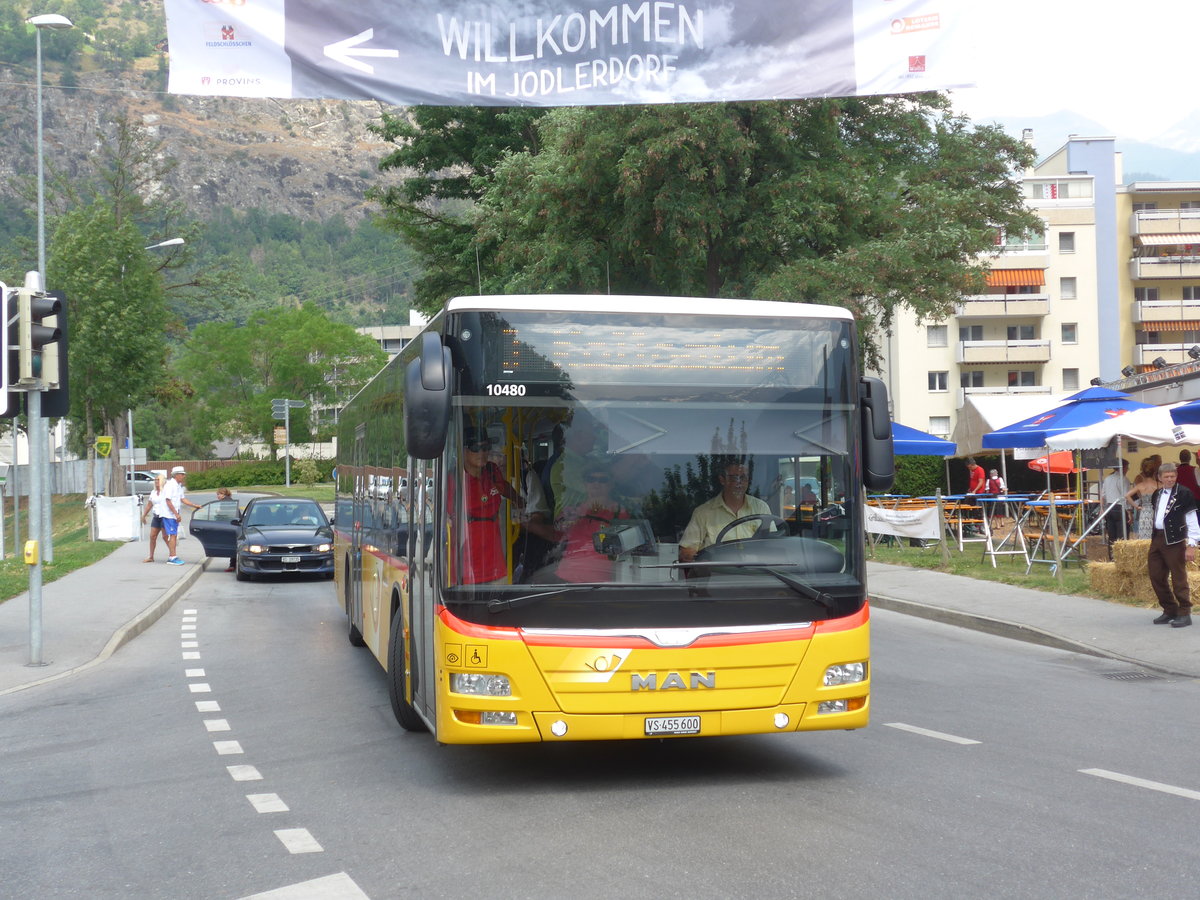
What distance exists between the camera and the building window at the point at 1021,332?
77.7m

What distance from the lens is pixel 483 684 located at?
710cm

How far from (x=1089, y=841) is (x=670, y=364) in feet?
10.5

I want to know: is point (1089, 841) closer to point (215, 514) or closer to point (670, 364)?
point (670, 364)

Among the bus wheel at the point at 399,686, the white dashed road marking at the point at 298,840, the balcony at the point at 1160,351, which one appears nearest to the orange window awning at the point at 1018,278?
the balcony at the point at 1160,351

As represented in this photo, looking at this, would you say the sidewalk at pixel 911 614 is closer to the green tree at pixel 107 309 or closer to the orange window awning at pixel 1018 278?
the green tree at pixel 107 309

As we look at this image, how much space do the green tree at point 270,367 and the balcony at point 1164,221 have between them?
50.5m

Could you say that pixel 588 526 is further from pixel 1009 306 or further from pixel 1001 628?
pixel 1009 306

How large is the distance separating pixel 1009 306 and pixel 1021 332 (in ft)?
7.67

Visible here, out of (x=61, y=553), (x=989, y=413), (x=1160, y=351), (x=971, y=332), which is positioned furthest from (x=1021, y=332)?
(x=61, y=553)

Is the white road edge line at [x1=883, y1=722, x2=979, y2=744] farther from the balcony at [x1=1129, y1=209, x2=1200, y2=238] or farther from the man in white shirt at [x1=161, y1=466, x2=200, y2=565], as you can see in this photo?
the balcony at [x1=1129, y1=209, x2=1200, y2=238]

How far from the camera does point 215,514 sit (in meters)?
28.1

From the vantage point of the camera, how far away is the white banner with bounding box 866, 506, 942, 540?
76.0 feet

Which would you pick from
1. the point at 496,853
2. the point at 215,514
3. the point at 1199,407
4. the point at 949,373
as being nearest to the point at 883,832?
the point at 496,853

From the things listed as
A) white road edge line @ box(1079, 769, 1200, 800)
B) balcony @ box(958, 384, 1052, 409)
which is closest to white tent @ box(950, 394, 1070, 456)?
white road edge line @ box(1079, 769, 1200, 800)
